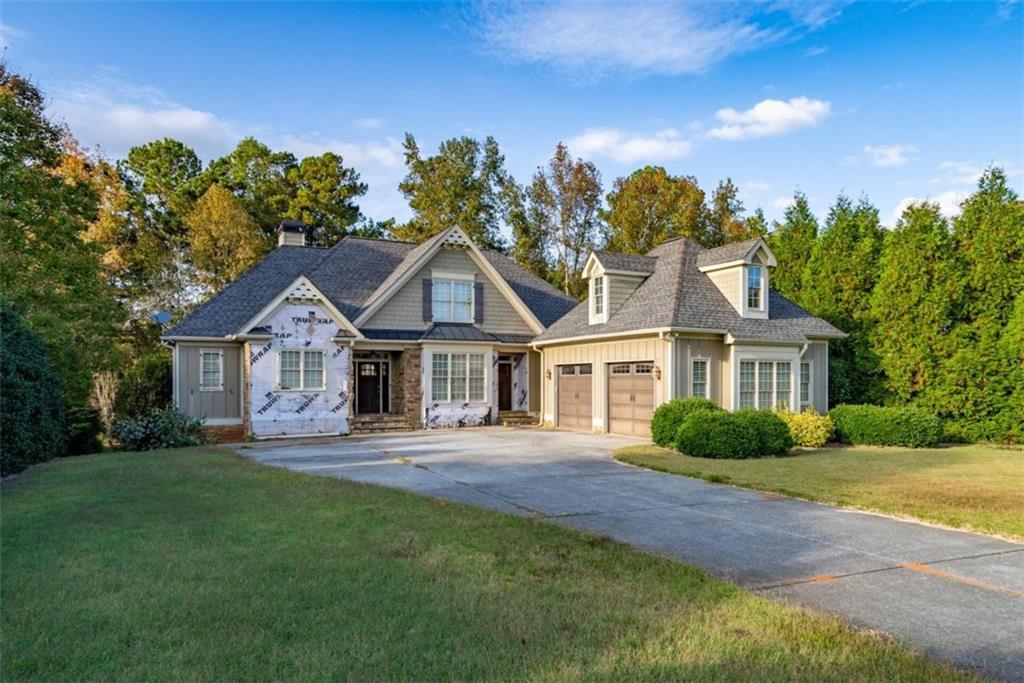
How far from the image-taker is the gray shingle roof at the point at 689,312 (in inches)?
700

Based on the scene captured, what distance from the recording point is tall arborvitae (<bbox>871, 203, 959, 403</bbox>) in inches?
715

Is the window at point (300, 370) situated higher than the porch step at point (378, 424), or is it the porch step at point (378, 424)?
the window at point (300, 370)

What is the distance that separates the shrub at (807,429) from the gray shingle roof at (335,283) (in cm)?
992

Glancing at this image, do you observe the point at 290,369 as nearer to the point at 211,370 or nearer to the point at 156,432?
the point at 211,370

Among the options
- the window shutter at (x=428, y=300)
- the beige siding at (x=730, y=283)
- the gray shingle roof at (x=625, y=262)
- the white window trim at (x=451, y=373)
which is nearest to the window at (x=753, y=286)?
the beige siding at (x=730, y=283)

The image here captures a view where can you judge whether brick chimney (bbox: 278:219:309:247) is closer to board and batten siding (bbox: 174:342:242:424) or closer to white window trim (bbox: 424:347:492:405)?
board and batten siding (bbox: 174:342:242:424)

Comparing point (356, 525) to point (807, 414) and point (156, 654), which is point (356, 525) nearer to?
point (156, 654)

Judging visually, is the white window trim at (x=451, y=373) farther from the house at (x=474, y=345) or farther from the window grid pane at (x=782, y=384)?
the window grid pane at (x=782, y=384)

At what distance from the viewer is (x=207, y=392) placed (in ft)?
63.9

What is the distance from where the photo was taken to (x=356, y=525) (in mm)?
6941

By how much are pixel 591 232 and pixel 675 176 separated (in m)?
5.76

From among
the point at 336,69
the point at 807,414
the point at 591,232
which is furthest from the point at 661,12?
the point at 591,232

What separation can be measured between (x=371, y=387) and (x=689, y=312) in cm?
1182

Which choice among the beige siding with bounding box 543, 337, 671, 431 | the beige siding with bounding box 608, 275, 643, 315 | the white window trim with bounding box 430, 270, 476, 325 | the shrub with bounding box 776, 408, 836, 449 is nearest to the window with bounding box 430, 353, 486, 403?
the white window trim with bounding box 430, 270, 476, 325
